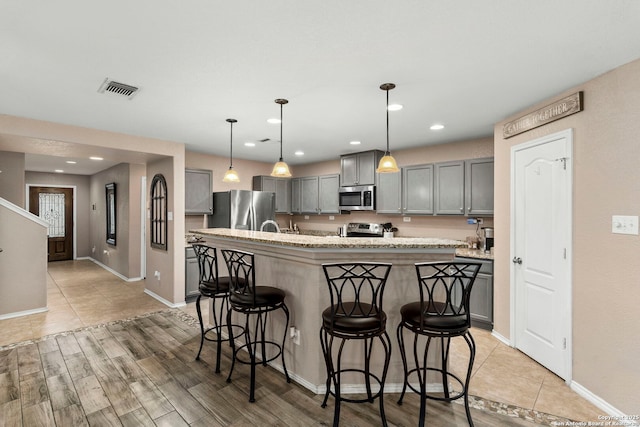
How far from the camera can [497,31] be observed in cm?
183

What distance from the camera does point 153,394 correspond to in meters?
2.44

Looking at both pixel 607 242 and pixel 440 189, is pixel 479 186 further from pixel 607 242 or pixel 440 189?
pixel 607 242

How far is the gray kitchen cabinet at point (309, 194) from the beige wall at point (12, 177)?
4.69 meters

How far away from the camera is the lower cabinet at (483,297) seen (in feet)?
12.2

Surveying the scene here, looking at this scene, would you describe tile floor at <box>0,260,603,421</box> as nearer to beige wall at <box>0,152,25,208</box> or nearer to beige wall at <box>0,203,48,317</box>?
beige wall at <box>0,203,48,317</box>

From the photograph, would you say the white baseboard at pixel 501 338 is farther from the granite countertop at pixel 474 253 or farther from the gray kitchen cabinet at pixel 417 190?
the gray kitchen cabinet at pixel 417 190

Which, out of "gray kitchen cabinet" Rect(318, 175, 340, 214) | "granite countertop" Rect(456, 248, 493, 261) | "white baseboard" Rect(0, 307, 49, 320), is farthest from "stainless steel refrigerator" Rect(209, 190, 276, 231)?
"granite countertop" Rect(456, 248, 493, 261)

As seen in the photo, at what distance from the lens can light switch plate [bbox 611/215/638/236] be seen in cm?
214

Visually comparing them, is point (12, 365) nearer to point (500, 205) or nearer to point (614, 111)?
point (500, 205)

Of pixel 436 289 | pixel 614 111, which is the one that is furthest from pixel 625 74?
pixel 436 289

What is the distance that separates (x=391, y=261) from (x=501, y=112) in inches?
85.6

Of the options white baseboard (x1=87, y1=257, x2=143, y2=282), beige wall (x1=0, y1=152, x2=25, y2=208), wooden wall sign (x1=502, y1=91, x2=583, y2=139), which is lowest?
white baseboard (x1=87, y1=257, x2=143, y2=282)

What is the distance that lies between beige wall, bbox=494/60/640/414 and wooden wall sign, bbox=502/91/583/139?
0.19ft

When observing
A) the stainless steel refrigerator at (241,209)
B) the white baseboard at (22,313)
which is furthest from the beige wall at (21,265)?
the stainless steel refrigerator at (241,209)
